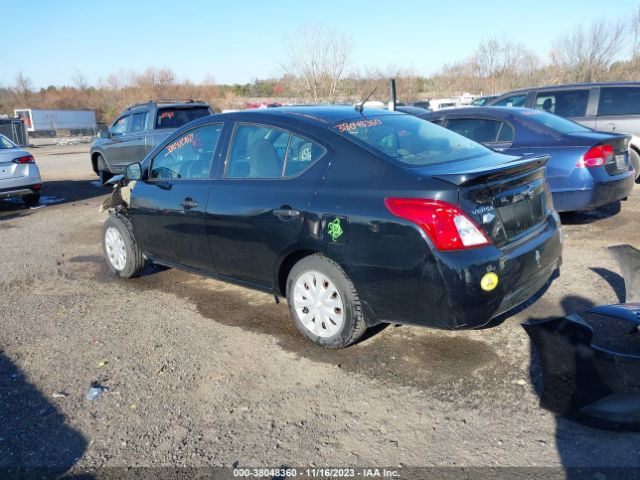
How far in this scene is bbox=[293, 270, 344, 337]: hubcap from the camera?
3.85 meters

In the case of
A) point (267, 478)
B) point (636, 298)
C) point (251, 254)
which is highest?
point (251, 254)

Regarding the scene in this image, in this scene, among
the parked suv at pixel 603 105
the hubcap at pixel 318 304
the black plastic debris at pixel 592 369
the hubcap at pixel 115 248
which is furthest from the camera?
the parked suv at pixel 603 105

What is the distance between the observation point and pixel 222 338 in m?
4.32

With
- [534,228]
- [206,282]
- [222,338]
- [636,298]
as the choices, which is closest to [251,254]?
[222,338]

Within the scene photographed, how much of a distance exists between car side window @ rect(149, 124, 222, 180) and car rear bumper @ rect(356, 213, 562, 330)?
2019 millimetres

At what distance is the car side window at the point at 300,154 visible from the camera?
13.0 feet

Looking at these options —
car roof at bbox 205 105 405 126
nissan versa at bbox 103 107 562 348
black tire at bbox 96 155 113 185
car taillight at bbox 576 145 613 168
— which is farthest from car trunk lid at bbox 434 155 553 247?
black tire at bbox 96 155 113 185

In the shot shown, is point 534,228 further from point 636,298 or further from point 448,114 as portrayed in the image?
point 448,114

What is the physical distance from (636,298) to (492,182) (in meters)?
1.76

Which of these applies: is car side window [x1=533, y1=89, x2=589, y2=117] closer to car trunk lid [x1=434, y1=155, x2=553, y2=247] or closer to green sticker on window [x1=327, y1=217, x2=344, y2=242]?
car trunk lid [x1=434, y1=155, x2=553, y2=247]

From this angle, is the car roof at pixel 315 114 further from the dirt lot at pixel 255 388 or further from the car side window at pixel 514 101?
the car side window at pixel 514 101

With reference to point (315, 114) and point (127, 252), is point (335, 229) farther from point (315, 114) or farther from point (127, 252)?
point (127, 252)

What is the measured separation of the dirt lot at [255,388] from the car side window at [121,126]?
7435 mm

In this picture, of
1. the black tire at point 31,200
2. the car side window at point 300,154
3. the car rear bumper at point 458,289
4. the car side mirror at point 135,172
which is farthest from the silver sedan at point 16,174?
the car rear bumper at point 458,289
